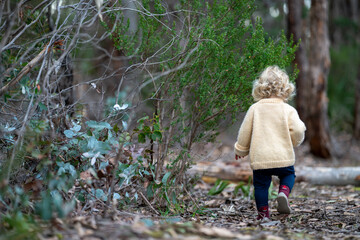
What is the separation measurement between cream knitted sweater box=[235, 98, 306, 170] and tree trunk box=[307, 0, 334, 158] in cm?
664

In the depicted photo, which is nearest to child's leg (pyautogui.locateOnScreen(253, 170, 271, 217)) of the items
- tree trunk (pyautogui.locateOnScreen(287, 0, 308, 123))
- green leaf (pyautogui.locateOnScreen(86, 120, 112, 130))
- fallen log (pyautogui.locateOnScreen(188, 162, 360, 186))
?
green leaf (pyautogui.locateOnScreen(86, 120, 112, 130))

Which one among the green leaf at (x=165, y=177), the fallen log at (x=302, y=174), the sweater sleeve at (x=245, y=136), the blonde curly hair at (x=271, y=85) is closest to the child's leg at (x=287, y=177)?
the sweater sleeve at (x=245, y=136)

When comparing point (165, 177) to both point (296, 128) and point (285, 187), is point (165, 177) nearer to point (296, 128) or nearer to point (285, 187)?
point (285, 187)

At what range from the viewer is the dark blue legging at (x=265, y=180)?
11.9 feet

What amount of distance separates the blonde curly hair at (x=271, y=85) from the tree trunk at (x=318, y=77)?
258 inches

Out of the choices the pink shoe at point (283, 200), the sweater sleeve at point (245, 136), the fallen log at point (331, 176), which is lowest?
the fallen log at point (331, 176)

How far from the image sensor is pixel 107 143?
3059 millimetres

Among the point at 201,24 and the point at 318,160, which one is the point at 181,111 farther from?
the point at 318,160

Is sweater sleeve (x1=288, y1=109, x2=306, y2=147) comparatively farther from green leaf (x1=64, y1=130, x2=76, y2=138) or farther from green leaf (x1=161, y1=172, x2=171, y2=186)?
green leaf (x1=64, y1=130, x2=76, y2=138)

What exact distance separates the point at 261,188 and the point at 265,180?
80 millimetres

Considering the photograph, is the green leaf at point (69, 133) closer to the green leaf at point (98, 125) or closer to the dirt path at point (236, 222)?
the green leaf at point (98, 125)

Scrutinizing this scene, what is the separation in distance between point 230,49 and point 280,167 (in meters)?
1.17

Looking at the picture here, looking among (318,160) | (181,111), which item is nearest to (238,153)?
(181,111)

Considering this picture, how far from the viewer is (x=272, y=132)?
3.62 metres
